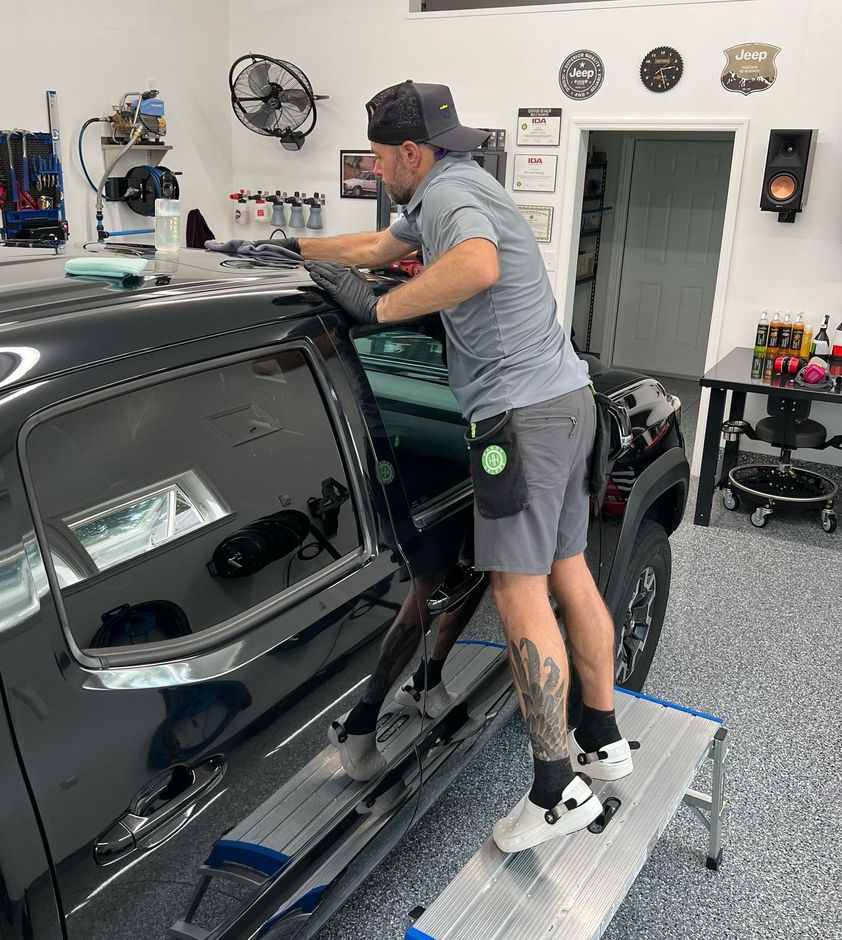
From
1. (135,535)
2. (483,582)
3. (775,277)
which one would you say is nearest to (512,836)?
(483,582)

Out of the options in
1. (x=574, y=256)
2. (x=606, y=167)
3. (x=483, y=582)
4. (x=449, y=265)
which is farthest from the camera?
(x=606, y=167)

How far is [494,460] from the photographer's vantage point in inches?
77.0

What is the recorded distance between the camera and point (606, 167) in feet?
26.9

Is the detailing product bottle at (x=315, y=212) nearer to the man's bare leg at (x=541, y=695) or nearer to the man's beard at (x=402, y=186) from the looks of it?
the man's beard at (x=402, y=186)

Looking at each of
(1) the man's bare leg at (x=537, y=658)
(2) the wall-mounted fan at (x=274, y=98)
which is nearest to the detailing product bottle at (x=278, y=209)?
(2) the wall-mounted fan at (x=274, y=98)

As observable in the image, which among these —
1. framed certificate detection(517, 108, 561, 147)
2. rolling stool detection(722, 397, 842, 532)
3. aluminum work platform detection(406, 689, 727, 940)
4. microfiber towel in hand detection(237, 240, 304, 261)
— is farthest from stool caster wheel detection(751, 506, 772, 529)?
microfiber towel in hand detection(237, 240, 304, 261)

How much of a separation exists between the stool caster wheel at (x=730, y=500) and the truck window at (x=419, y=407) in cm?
318

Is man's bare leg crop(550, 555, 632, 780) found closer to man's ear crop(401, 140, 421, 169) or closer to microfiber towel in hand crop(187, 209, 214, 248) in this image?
man's ear crop(401, 140, 421, 169)

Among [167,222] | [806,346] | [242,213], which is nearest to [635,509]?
[167,222]

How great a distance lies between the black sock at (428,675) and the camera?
183cm

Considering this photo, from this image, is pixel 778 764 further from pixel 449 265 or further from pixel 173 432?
pixel 173 432

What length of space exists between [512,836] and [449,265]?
1230mm

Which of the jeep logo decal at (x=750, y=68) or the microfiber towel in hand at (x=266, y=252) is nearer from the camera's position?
the microfiber towel in hand at (x=266, y=252)

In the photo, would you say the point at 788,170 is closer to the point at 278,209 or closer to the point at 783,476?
the point at 783,476
